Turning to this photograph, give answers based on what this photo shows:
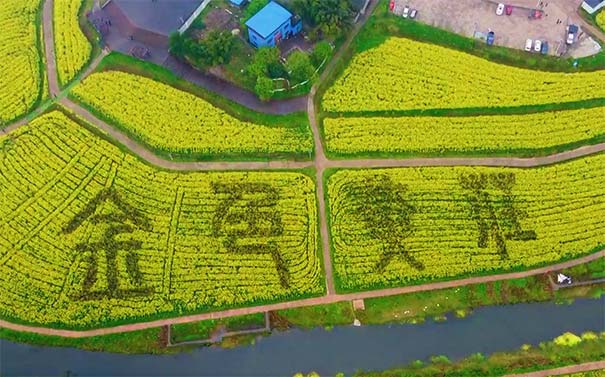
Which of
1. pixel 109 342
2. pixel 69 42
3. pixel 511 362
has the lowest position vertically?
pixel 511 362

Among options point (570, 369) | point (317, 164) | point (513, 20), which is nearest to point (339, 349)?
point (317, 164)

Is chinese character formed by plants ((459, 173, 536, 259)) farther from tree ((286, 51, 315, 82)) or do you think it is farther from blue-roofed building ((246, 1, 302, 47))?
blue-roofed building ((246, 1, 302, 47))

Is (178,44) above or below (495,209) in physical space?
above

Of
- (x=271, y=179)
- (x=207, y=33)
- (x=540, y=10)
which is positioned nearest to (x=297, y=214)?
(x=271, y=179)

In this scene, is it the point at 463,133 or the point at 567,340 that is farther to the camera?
the point at 463,133

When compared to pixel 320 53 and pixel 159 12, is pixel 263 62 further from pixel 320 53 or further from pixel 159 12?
pixel 159 12

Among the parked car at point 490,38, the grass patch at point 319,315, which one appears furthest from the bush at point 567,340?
the parked car at point 490,38

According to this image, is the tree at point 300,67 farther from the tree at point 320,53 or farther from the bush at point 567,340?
the bush at point 567,340
